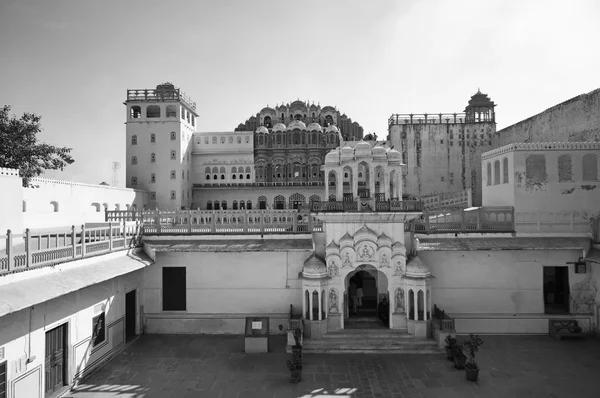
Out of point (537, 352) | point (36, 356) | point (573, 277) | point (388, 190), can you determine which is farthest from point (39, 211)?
point (573, 277)

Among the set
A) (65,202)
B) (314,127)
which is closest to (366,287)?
(65,202)

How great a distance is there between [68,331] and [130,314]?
13.2 ft

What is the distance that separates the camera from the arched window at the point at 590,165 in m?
16.3

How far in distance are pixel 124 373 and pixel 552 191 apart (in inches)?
686

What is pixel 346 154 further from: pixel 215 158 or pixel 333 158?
pixel 215 158

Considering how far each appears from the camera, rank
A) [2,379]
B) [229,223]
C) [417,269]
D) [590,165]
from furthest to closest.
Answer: [590,165] < [229,223] < [417,269] < [2,379]

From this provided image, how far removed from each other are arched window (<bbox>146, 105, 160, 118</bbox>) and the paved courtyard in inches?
1170

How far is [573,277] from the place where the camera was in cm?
1439

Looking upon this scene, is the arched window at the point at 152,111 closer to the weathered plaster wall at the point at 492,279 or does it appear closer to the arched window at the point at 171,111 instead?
the arched window at the point at 171,111

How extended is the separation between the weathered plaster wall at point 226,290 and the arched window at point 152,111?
27.4 meters

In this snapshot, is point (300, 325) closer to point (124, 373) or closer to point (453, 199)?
point (124, 373)

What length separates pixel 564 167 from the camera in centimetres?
1636

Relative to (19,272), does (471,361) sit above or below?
below

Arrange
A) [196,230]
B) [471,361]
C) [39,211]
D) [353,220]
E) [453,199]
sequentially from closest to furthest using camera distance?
1. [471,361]
2. [353,220]
3. [196,230]
4. [39,211]
5. [453,199]
